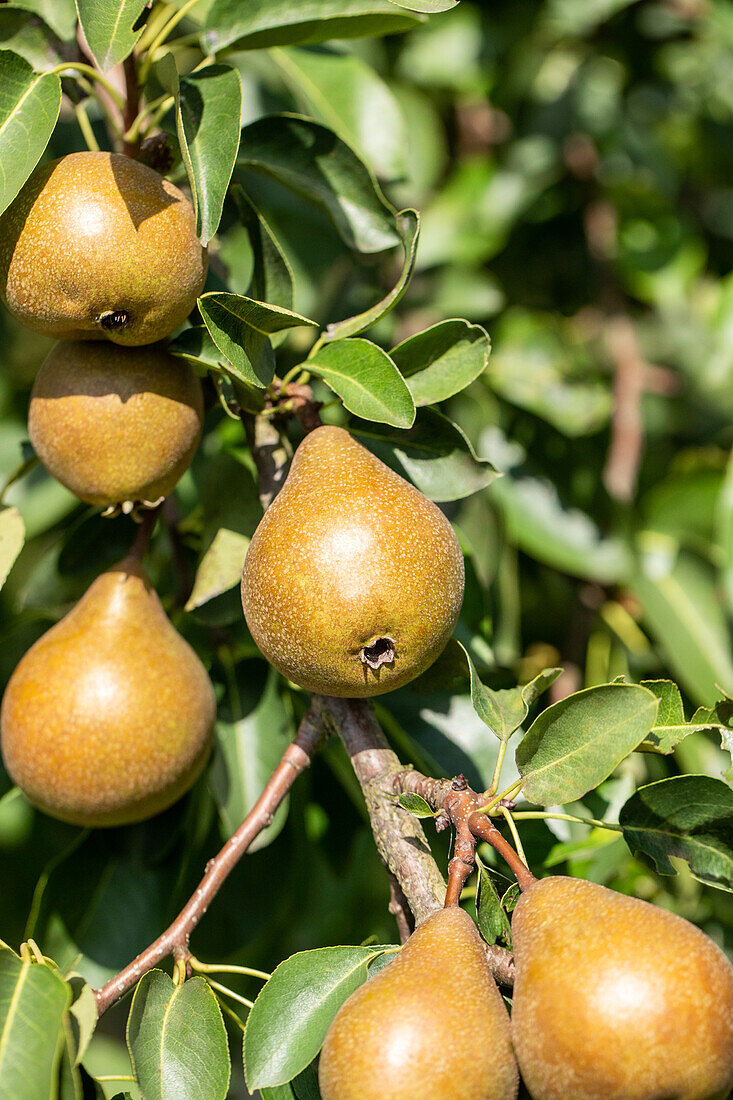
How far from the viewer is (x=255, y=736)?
142 cm

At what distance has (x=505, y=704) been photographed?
1.04 m

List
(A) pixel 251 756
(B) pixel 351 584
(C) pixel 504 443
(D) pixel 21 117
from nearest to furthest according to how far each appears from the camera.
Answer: (B) pixel 351 584 → (D) pixel 21 117 → (A) pixel 251 756 → (C) pixel 504 443

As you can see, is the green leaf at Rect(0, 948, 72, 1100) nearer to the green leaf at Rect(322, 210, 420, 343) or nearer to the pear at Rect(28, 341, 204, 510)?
the pear at Rect(28, 341, 204, 510)

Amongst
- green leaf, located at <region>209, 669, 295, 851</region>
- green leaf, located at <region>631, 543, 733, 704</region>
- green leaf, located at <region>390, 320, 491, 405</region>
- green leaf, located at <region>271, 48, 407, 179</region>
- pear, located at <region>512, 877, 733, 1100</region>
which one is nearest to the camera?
pear, located at <region>512, 877, 733, 1100</region>

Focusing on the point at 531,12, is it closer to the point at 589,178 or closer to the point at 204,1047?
the point at 589,178

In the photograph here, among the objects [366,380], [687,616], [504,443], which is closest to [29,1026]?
[366,380]

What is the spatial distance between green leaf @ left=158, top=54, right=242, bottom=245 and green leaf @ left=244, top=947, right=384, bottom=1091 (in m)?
0.73

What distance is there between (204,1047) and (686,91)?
2.45 meters

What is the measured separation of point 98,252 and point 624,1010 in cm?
84

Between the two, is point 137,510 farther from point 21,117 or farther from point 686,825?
point 686,825

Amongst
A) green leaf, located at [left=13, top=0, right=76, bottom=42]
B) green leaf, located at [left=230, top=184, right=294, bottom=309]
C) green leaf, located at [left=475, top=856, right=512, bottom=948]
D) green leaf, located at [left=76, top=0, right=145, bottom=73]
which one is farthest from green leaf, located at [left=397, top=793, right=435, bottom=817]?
green leaf, located at [left=13, top=0, right=76, bottom=42]

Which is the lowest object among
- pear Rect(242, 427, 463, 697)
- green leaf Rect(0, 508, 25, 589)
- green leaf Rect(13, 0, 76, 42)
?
green leaf Rect(0, 508, 25, 589)

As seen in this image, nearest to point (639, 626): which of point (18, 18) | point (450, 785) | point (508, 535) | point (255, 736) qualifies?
point (508, 535)

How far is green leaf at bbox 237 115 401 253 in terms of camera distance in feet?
4.08
